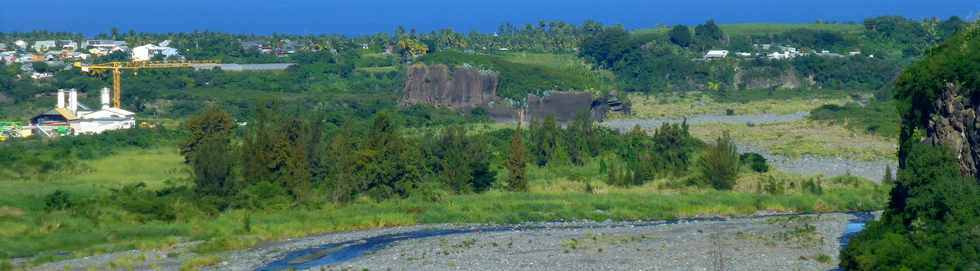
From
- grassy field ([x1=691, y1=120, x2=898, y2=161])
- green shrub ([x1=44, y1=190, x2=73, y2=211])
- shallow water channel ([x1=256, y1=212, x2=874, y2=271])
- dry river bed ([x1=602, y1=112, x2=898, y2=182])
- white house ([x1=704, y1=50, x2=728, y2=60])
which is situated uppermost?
white house ([x1=704, y1=50, x2=728, y2=60])

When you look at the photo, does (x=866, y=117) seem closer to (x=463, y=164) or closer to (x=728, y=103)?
(x=728, y=103)

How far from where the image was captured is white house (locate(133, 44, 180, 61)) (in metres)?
98.1

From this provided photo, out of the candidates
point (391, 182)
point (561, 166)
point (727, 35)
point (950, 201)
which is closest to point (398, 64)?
point (727, 35)

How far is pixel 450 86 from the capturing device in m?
82.2

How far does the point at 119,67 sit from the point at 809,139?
31417mm

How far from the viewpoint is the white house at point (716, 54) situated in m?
105

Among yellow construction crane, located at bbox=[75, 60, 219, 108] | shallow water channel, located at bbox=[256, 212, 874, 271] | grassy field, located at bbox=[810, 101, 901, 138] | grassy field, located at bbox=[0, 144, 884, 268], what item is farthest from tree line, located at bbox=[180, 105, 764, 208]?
yellow construction crane, located at bbox=[75, 60, 219, 108]

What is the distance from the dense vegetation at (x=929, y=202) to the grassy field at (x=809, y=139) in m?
25.0

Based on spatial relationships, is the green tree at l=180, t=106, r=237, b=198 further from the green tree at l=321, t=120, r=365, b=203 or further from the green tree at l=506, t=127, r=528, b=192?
the green tree at l=506, t=127, r=528, b=192

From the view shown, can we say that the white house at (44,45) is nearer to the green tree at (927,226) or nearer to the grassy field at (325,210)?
the grassy field at (325,210)

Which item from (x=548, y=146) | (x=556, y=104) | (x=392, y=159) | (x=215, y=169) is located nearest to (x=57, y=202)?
(x=215, y=169)

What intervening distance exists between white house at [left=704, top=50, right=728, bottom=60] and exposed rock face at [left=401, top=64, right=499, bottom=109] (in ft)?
85.4

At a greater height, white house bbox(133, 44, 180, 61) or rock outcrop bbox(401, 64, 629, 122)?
white house bbox(133, 44, 180, 61)

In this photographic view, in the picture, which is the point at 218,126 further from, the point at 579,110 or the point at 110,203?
the point at 579,110
